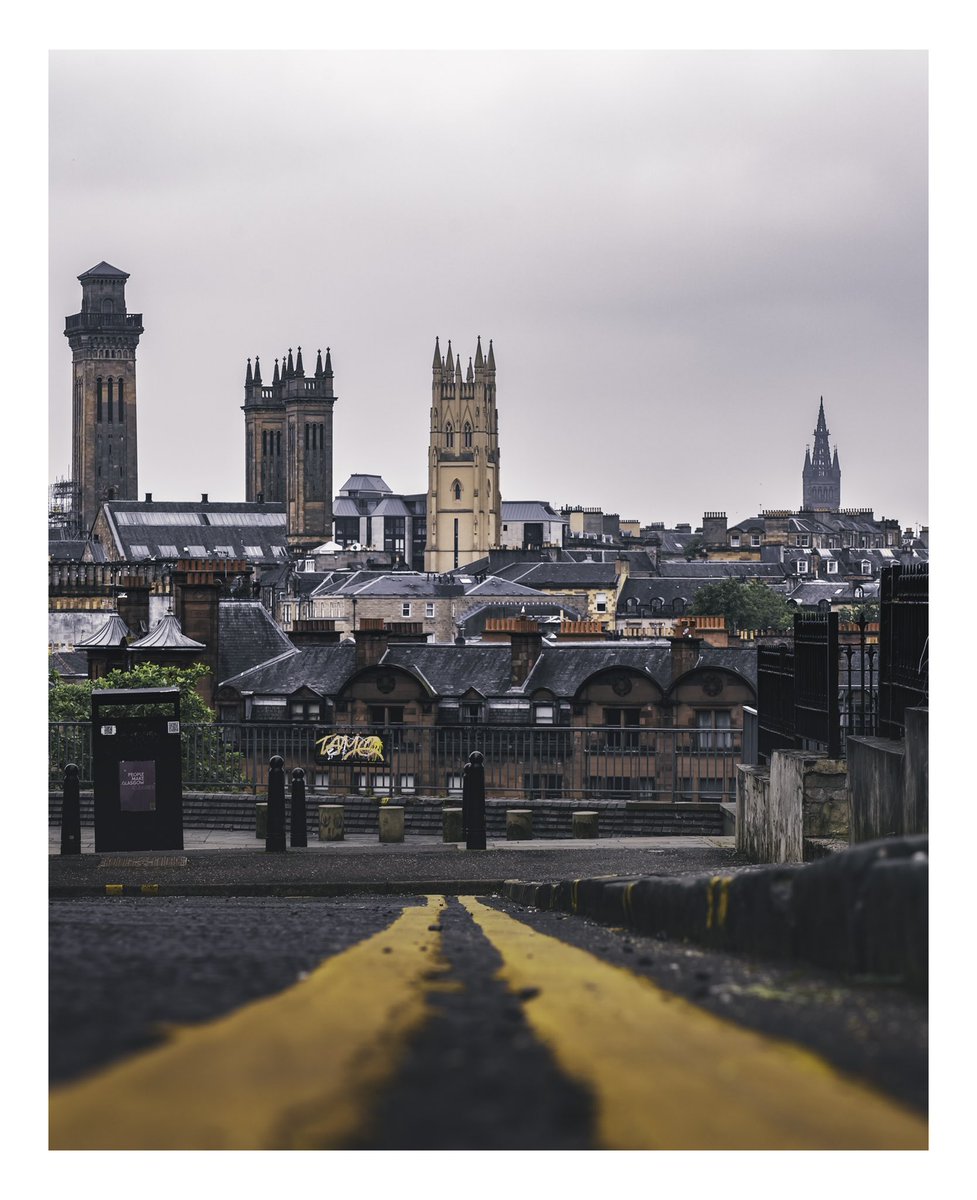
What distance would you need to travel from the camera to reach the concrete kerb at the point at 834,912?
4.00 meters

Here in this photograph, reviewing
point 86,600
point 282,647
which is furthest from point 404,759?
point 86,600

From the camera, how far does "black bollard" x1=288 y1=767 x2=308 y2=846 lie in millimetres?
14188

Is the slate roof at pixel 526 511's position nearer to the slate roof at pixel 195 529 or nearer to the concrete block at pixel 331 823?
the slate roof at pixel 195 529

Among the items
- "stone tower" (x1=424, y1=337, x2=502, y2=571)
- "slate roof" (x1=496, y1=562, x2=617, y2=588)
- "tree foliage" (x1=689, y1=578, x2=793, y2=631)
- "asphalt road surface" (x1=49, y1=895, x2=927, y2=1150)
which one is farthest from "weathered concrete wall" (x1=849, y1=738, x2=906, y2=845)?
"stone tower" (x1=424, y1=337, x2=502, y2=571)

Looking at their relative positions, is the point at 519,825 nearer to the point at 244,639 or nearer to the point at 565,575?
the point at 244,639

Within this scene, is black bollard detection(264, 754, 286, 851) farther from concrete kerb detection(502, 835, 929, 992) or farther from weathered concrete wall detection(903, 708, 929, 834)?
concrete kerb detection(502, 835, 929, 992)

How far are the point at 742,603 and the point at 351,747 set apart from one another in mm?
81397

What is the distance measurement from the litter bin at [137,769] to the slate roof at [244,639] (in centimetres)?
2540

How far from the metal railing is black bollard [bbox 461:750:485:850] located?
5.28 metres

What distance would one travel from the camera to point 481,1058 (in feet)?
11.5

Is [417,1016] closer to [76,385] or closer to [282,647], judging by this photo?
[282,647]

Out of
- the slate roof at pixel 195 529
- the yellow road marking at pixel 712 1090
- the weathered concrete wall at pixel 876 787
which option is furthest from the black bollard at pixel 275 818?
the slate roof at pixel 195 529

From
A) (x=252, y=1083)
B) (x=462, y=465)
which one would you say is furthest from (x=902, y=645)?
(x=462, y=465)
